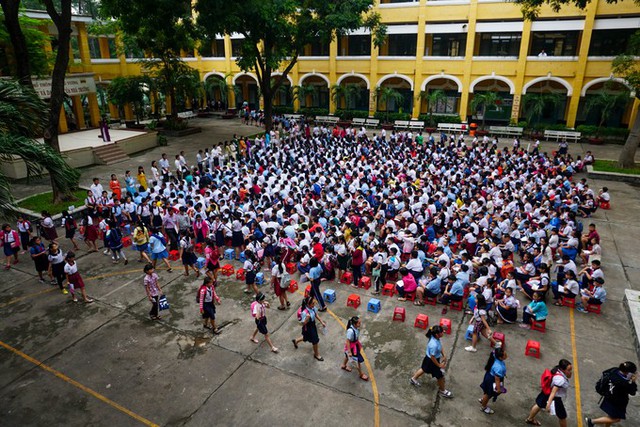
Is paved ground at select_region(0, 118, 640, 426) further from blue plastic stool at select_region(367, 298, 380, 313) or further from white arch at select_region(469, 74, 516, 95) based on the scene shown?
white arch at select_region(469, 74, 516, 95)

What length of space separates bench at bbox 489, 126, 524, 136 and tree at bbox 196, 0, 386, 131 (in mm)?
10510

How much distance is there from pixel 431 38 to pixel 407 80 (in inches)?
143

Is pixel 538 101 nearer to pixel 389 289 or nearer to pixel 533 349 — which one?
pixel 389 289

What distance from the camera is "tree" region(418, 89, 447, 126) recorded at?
31.6m

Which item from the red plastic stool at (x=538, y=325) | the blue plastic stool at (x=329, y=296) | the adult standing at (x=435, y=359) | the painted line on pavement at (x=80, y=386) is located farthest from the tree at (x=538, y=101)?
the painted line on pavement at (x=80, y=386)

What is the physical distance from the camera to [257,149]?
24.0 m

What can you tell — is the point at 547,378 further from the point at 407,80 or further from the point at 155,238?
the point at 407,80

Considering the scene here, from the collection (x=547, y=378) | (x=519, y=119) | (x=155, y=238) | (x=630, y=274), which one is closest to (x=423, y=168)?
(x=630, y=274)

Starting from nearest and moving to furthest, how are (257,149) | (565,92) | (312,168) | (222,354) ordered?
(222,354)
(312,168)
(257,149)
(565,92)

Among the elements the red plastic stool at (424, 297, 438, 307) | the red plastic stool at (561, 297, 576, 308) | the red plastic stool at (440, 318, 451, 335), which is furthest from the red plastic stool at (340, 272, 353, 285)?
the red plastic stool at (561, 297, 576, 308)

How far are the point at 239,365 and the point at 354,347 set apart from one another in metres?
2.43

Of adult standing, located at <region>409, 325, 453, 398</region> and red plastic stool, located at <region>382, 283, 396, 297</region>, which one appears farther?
red plastic stool, located at <region>382, 283, 396, 297</region>

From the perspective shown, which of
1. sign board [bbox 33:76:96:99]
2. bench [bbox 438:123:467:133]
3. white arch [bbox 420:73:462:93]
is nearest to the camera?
sign board [bbox 33:76:96:99]

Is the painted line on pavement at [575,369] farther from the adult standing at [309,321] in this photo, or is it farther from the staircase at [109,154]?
the staircase at [109,154]
